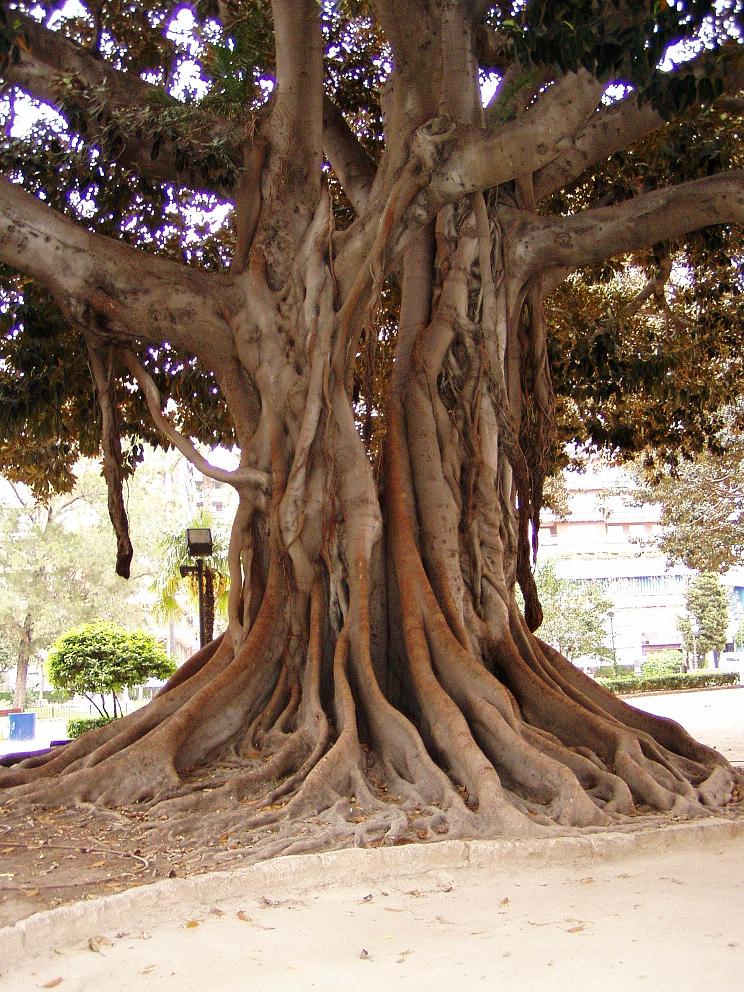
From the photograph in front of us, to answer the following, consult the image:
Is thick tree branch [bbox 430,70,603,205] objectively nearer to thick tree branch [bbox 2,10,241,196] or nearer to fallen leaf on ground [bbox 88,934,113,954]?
thick tree branch [bbox 2,10,241,196]

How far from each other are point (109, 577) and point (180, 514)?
3691 millimetres

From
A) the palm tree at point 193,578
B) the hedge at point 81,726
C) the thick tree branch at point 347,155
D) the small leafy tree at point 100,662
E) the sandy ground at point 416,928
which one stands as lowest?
the hedge at point 81,726

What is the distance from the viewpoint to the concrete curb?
3873 mm

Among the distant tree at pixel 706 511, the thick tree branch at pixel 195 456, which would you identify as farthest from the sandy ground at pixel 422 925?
the distant tree at pixel 706 511

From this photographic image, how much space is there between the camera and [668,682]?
2630cm

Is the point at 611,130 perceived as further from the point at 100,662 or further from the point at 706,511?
the point at 706,511

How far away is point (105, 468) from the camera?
8.38 m

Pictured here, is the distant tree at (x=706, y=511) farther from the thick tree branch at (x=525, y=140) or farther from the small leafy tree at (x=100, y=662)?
the thick tree branch at (x=525, y=140)

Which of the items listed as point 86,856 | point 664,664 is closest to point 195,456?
point 86,856

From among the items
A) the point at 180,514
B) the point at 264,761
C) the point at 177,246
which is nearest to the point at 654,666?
the point at 180,514


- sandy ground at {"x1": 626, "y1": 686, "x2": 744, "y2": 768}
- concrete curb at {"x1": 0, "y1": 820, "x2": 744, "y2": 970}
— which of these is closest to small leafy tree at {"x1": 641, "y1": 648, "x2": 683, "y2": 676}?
sandy ground at {"x1": 626, "y1": 686, "x2": 744, "y2": 768}

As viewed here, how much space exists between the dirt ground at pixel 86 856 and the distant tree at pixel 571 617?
29.3m

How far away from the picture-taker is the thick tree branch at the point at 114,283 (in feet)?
23.4

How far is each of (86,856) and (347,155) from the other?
Result: 20.9 feet
